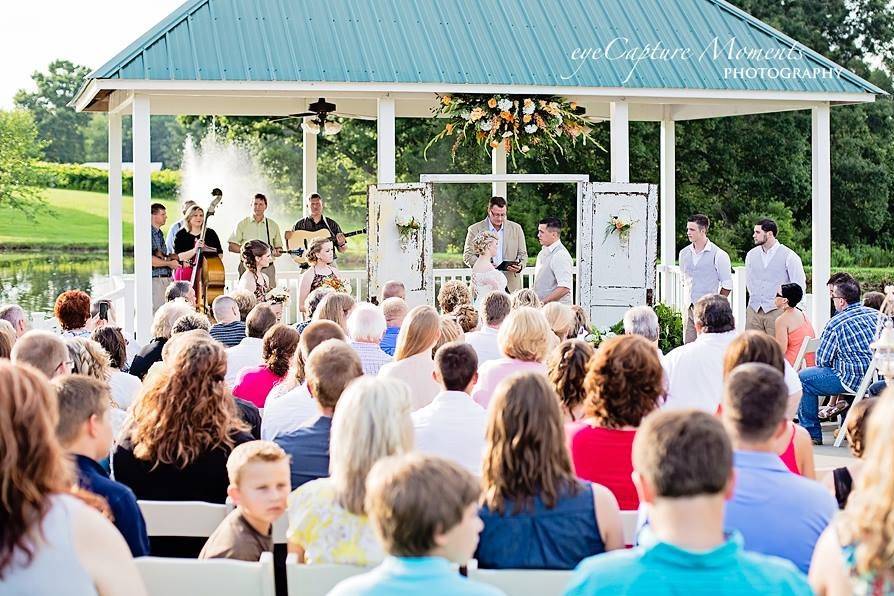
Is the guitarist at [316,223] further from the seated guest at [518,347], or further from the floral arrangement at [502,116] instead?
the seated guest at [518,347]

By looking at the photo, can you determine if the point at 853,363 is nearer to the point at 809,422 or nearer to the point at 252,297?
the point at 809,422

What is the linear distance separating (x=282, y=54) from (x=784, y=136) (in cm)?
2019

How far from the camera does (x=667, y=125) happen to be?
56.8ft

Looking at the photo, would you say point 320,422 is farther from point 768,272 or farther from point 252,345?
point 768,272

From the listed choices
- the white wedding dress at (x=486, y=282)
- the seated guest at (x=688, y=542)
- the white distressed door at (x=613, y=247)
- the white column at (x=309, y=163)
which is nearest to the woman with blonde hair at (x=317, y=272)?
the white wedding dress at (x=486, y=282)

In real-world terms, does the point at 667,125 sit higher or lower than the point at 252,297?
higher

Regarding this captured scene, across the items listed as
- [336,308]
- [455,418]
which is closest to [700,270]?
[336,308]

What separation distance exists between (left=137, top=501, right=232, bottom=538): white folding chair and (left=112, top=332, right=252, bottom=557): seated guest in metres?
0.47

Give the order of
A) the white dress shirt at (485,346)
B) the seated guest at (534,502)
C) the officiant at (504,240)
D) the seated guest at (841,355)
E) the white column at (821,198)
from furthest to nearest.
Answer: the officiant at (504,240) → the white column at (821,198) → the seated guest at (841,355) → the white dress shirt at (485,346) → the seated guest at (534,502)

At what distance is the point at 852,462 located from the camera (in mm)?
4918

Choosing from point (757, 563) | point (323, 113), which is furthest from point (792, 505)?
point (323, 113)

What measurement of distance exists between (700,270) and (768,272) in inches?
28.5

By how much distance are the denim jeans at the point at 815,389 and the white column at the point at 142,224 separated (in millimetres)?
5913

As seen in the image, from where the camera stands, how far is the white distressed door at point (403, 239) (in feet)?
44.1
